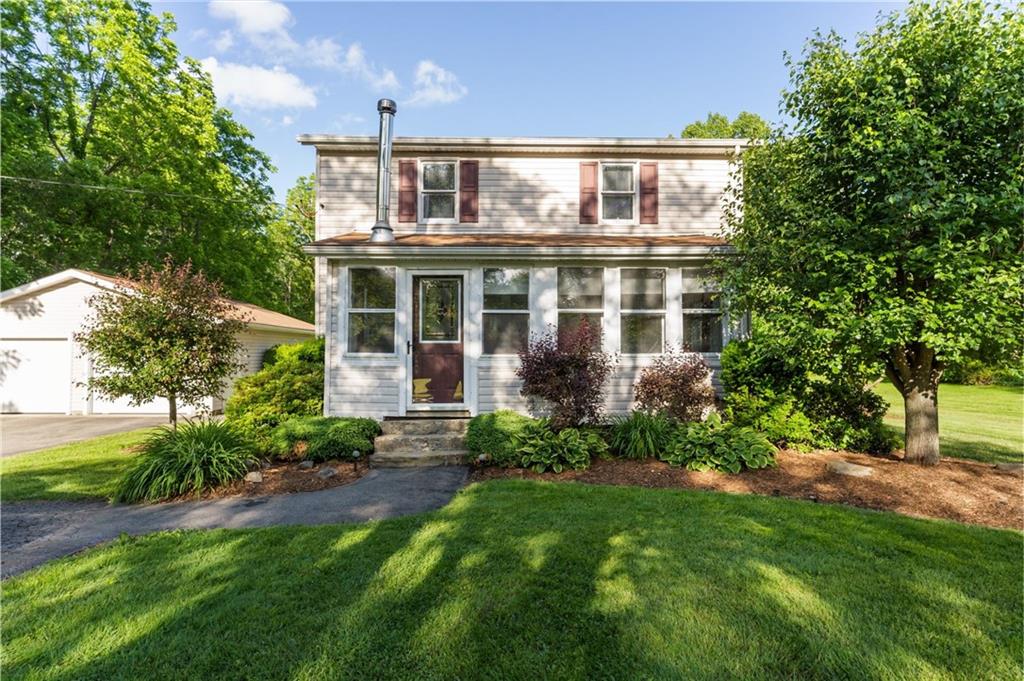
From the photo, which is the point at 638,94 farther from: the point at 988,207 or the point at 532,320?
the point at 988,207

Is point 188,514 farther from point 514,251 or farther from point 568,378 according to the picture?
point 514,251

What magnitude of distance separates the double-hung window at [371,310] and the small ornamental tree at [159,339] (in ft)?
6.68

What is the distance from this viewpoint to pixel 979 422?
997cm

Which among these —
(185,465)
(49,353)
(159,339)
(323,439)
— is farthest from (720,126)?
(49,353)

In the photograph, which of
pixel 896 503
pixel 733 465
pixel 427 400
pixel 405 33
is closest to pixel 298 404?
pixel 427 400

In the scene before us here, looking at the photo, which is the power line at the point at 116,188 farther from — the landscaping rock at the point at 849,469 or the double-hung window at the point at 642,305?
the landscaping rock at the point at 849,469

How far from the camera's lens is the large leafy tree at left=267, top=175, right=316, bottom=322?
86.3ft

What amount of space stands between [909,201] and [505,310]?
5.55 metres

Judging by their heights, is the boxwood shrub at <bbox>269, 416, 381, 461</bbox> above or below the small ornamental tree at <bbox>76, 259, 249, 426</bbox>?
below

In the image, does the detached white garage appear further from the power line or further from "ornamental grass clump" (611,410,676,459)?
"ornamental grass clump" (611,410,676,459)

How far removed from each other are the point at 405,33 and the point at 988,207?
381 inches

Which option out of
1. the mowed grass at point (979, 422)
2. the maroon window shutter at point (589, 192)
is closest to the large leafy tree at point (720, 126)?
the mowed grass at point (979, 422)

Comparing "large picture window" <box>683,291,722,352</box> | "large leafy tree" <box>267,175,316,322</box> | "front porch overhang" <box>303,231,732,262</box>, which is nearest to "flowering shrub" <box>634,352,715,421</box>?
"large picture window" <box>683,291,722,352</box>

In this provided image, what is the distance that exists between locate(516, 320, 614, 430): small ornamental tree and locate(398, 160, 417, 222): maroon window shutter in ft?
15.8
